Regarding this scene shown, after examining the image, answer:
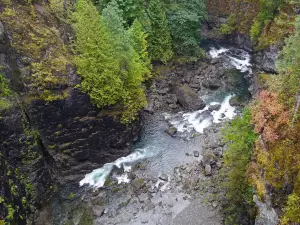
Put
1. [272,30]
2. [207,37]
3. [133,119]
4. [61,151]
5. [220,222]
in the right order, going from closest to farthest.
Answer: [220,222] < [61,151] < [133,119] < [272,30] < [207,37]

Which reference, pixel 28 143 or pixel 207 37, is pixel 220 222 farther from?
pixel 207 37

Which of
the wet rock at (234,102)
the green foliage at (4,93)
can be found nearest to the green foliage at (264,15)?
the wet rock at (234,102)

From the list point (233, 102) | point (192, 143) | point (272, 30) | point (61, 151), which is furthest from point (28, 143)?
point (272, 30)

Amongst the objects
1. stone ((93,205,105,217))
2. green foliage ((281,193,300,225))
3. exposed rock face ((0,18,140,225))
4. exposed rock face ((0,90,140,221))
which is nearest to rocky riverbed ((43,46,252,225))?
stone ((93,205,105,217))

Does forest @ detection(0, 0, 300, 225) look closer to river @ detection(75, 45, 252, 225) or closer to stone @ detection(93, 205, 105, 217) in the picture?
river @ detection(75, 45, 252, 225)

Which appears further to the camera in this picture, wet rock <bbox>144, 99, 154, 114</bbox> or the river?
wet rock <bbox>144, 99, 154, 114</bbox>

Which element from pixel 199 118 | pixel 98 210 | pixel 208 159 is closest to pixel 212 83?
pixel 199 118

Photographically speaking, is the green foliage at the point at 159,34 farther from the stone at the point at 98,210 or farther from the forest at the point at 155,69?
the stone at the point at 98,210
